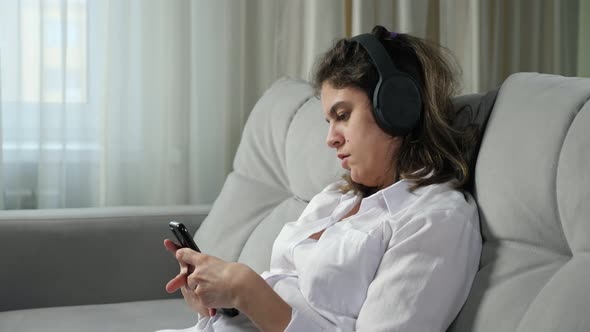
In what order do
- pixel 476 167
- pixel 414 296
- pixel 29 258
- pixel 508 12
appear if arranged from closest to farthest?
1. pixel 414 296
2. pixel 476 167
3. pixel 29 258
4. pixel 508 12

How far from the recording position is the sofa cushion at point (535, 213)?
875 millimetres

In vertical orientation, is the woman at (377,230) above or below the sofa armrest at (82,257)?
above

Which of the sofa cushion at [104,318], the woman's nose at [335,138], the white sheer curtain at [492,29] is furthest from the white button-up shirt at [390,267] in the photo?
the white sheer curtain at [492,29]

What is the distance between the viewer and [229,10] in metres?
2.32

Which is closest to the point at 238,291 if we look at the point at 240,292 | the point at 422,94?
the point at 240,292

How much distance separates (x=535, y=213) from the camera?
0.97 m

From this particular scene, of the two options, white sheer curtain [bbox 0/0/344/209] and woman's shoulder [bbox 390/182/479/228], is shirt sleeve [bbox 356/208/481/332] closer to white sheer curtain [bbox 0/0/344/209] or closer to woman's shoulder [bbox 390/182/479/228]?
woman's shoulder [bbox 390/182/479/228]

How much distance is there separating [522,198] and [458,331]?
0.65ft

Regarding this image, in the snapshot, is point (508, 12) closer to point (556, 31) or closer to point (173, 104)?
point (556, 31)

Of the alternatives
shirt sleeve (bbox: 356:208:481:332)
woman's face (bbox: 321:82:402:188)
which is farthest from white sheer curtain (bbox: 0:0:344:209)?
shirt sleeve (bbox: 356:208:481:332)

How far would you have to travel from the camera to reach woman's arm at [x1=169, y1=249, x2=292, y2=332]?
3.56 ft

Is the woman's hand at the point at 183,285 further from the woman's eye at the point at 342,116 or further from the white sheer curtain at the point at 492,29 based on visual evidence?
the white sheer curtain at the point at 492,29

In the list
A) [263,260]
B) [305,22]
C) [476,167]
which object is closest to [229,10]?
[305,22]

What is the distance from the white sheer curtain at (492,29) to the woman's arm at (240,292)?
1.36 m
